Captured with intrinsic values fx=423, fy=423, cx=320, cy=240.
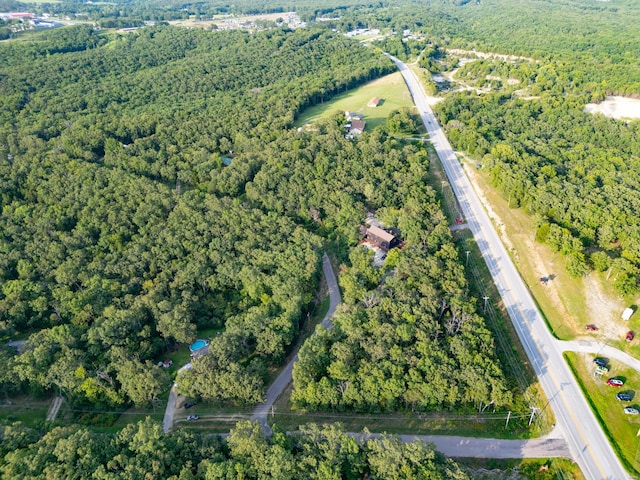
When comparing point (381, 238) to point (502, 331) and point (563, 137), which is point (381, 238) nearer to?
point (502, 331)

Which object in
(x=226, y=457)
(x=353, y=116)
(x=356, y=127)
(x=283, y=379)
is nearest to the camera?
(x=226, y=457)

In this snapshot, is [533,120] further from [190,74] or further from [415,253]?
[190,74]

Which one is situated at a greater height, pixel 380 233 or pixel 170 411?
pixel 380 233

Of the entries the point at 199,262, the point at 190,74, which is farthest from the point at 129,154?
the point at 190,74

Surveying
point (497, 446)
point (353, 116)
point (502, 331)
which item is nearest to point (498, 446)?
point (497, 446)

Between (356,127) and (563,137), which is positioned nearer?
(563,137)

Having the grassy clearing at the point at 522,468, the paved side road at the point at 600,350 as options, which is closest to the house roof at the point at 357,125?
the paved side road at the point at 600,350
